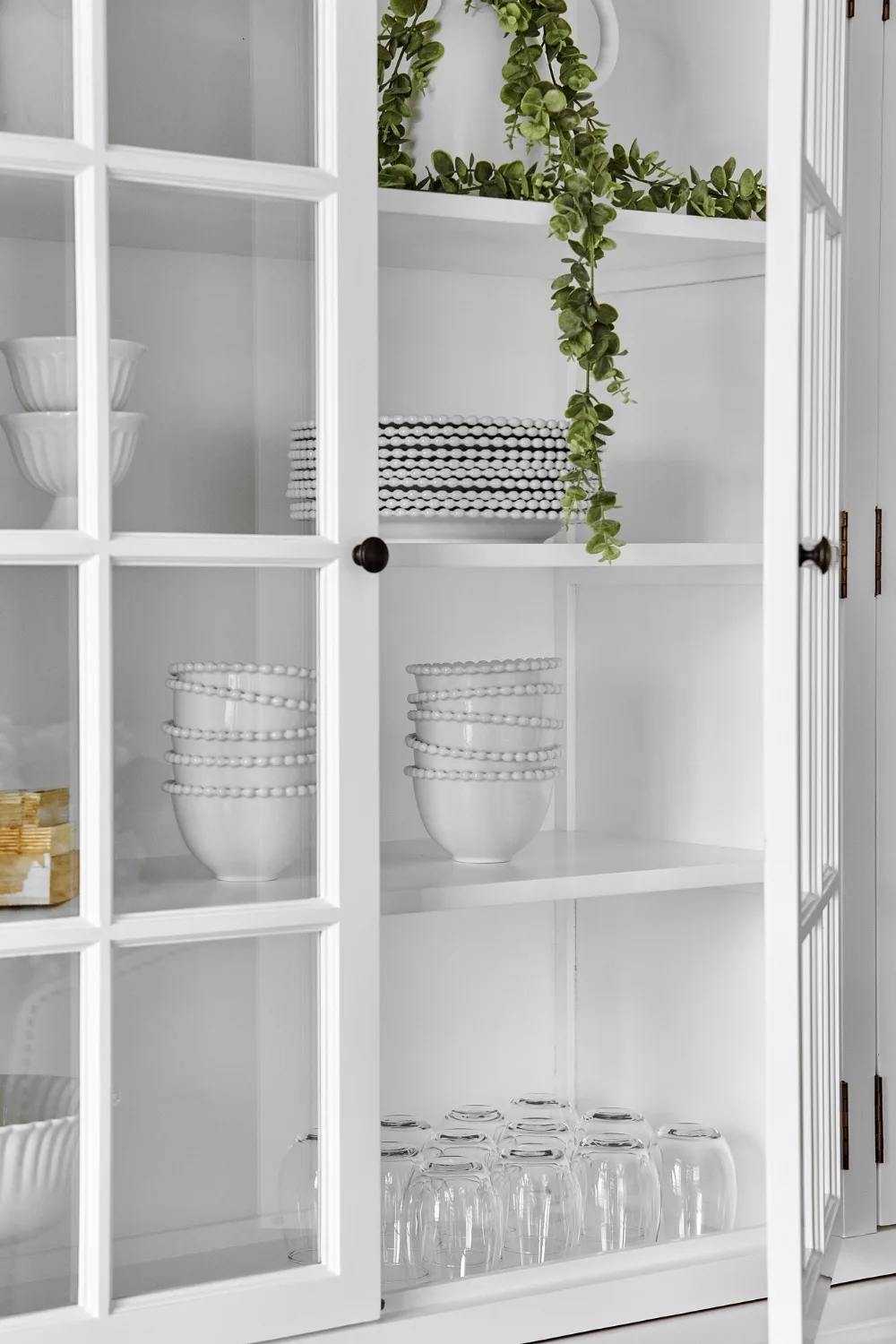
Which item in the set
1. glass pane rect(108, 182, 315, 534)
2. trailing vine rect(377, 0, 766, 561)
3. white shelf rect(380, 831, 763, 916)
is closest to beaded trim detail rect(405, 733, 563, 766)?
white shelf rect(380, 831, 763, 916)

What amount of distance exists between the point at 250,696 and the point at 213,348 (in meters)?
0.28

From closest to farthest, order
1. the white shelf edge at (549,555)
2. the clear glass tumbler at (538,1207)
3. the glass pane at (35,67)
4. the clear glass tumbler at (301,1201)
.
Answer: the glass pane at (35,67) → the clear glass tumbler at (301,1201) → the white shelf edge at (549,555) → the clear glass tumbler at (538,1207)

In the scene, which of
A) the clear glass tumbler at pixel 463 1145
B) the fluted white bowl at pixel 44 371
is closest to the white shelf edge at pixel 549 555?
the fluted white bowl at pixel 44 371

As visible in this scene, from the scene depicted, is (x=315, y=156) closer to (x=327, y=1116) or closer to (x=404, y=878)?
(x=404, y=878)

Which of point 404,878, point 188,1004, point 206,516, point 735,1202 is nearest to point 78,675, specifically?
point 206,516

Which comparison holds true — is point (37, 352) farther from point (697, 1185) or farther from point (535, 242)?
point (697, 1185)

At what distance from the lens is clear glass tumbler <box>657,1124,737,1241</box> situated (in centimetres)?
157

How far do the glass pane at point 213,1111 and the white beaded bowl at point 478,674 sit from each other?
327 mm

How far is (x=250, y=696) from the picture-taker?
1294 mm

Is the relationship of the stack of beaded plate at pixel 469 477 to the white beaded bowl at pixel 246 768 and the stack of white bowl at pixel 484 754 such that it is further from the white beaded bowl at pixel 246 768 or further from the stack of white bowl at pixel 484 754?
the white beaded bowl at pixel 246 768

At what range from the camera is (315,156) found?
51.2 inches

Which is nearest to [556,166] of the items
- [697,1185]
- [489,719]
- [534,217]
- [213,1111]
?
[534,217]

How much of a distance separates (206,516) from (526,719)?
409 mm

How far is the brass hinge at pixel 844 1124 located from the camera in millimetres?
1631
